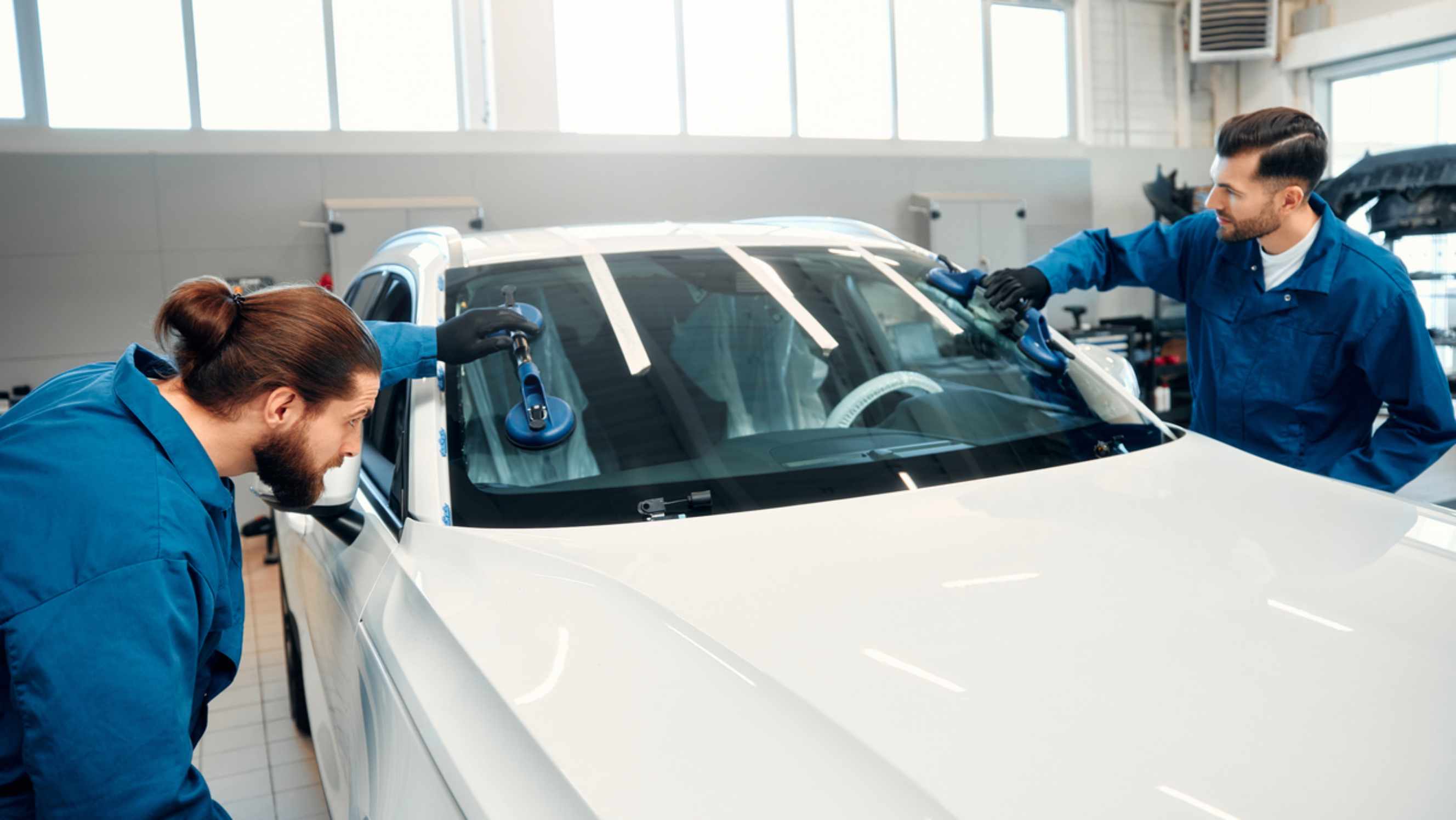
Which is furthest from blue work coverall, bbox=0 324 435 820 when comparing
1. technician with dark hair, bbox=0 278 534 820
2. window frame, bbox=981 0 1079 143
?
window frame, bbox=981 0 1079 143

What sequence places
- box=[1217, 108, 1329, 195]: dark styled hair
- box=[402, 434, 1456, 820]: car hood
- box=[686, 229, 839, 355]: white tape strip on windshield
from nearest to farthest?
box=[402, 434, 1456, 820]: car hood → box=[686, 229, 839, 355]: white tape strip on windshield → box=[1217, 108, 1329, 195]: dark styled hair

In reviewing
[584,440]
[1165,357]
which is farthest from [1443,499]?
[584,440]

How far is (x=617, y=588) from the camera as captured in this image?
1.21 m

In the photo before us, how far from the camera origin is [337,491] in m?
1.38

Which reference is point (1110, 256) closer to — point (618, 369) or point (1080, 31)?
point (618, 369)

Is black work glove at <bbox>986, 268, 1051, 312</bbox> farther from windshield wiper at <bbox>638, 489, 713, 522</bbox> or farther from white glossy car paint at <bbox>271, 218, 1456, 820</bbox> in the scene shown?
windshield wiper at <bbox>638, 489, 713, 522</bbox>

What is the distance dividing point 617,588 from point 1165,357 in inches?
277

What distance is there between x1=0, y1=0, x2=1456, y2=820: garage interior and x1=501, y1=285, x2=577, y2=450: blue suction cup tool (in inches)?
86.1

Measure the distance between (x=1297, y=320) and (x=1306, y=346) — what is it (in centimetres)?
6

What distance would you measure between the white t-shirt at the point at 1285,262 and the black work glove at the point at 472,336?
1.55 metres

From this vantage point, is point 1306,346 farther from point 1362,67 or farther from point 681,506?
point 1362,67

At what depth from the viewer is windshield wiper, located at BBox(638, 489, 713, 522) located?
1.45 metres

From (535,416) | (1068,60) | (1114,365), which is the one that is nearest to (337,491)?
(535,416)

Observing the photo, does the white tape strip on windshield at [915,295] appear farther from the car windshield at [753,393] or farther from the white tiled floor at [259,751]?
the white tiled floor at [259,751]
